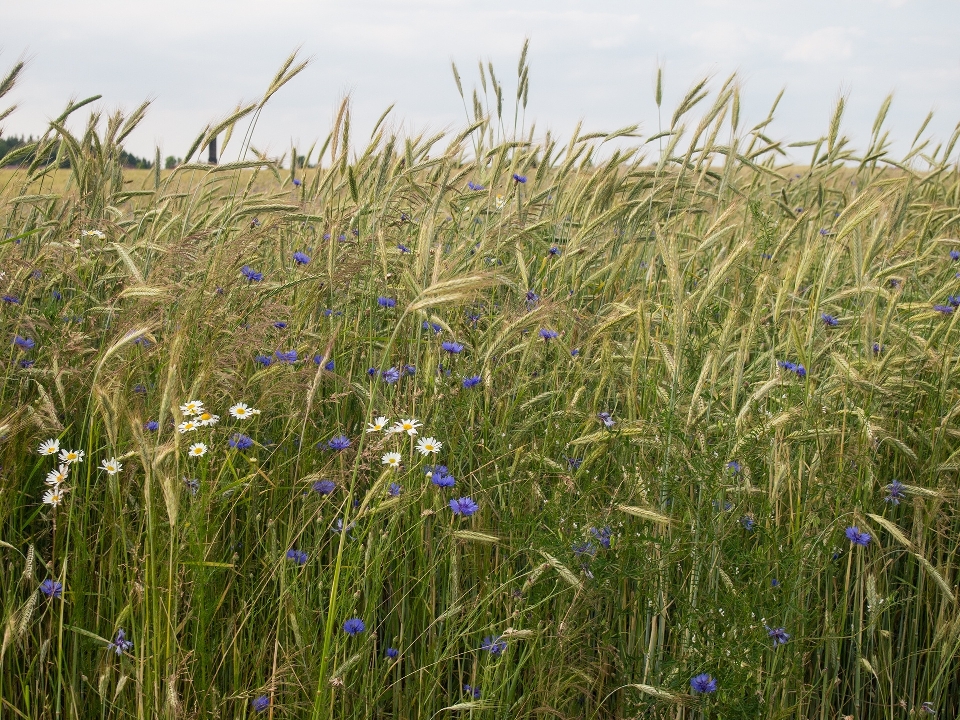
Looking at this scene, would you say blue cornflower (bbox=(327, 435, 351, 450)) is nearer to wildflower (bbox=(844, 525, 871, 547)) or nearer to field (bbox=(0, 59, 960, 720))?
field (bbox=(0, 59, 960, 720))

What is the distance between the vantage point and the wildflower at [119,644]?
162 cm

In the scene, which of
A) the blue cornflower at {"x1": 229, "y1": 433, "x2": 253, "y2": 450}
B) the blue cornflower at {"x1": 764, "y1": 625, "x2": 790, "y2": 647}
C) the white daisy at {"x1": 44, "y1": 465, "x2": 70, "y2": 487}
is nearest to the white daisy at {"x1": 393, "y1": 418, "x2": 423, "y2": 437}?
the blue cornflower at {"x1": 229, "y1": 433, "x2": 253, "y2": 450}

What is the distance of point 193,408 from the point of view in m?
1.83

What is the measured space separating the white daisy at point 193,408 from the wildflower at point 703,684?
1.15 meters

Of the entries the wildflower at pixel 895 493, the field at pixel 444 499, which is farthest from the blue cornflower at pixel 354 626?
the wildflower at pixel 895 493

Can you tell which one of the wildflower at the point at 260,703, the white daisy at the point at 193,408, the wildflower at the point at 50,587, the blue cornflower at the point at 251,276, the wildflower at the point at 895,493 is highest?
the blue cornflower at the point at 251,276

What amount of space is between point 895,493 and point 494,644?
1180 millimetres

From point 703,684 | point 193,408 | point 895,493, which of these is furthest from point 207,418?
point 895,493

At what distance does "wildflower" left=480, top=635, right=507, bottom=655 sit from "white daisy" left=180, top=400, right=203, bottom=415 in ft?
2.53

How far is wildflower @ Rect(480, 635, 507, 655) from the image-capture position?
63.1 inches

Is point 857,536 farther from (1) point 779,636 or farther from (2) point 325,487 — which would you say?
(2) point 325,487

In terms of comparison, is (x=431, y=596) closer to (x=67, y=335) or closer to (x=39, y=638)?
(x=39, y=638)

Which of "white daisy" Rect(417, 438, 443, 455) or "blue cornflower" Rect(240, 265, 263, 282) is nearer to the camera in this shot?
"white daisy" Rect(417, 438, 443, 455)

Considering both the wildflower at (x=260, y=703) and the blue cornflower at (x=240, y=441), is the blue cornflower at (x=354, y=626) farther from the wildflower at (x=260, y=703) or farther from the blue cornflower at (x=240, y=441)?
the blue cornflower at (x=240, y=441)
